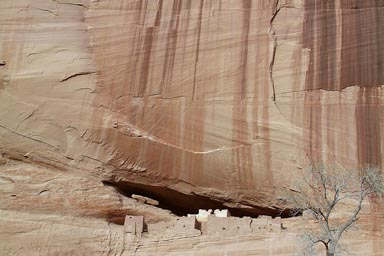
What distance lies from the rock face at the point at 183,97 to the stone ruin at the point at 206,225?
493 millimetres

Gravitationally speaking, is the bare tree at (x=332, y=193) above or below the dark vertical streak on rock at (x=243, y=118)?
below

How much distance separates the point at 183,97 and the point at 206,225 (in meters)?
2.13

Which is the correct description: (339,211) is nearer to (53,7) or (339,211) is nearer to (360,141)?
(360,141)

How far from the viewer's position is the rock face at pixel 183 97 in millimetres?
12680

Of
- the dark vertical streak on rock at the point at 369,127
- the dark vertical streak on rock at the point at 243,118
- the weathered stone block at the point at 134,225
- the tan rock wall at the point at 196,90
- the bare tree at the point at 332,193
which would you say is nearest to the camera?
the bare tree at the point at 332,193

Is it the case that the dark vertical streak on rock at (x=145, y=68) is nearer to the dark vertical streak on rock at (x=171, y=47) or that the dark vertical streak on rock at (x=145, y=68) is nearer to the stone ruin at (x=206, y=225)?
the dark vertical streak on rock at (x=171, y=47)

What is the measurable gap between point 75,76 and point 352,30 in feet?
15.1

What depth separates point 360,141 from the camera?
40.9 feet

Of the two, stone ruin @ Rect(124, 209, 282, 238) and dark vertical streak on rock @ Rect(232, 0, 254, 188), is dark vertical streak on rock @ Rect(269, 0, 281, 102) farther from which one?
stone ruin @ Rect(124, 209, 282, 238)

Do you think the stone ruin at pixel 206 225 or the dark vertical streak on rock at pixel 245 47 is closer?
the stone ruin at pixel 206 225

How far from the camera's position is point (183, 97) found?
1316 cm

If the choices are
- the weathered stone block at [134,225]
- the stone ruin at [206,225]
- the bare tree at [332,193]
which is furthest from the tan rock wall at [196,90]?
the weathered stone block at [134,225]

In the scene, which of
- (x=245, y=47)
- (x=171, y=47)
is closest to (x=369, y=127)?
(x=245, y=47)

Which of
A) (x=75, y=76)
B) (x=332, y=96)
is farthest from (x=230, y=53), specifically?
(x=75, y=76)
